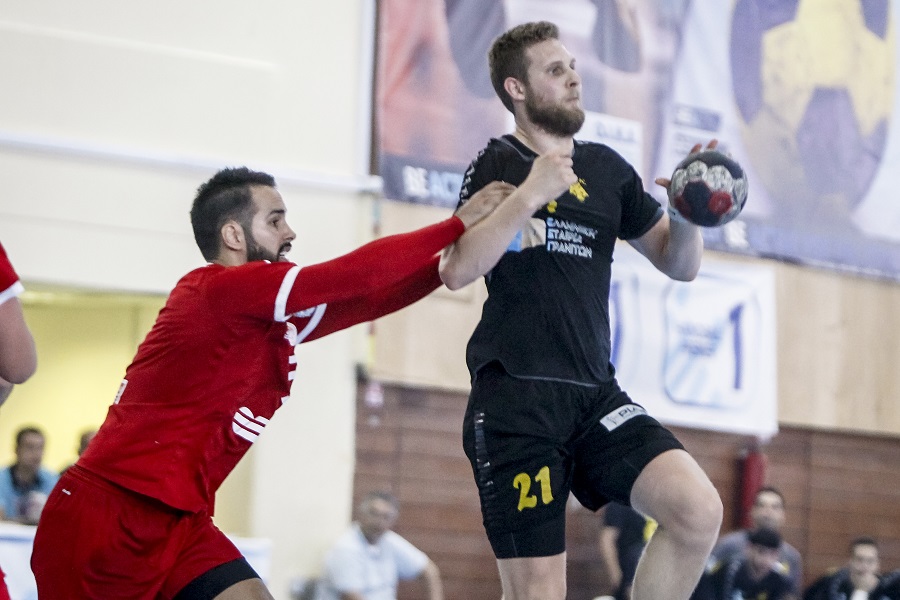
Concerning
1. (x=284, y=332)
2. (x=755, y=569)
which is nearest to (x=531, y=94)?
(x=284, y=332)

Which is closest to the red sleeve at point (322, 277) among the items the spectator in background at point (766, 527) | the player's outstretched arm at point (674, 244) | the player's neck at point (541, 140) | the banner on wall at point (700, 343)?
the player's neck at point (541, 140)

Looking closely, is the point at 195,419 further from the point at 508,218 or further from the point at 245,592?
the point at 508,218

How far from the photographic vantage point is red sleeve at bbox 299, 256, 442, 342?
4207 mm

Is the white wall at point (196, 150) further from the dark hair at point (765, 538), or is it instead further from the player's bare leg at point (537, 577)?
the player's bare leg at point (537, 577)

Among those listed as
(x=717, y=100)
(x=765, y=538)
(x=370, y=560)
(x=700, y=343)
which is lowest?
(x=370, y=560)

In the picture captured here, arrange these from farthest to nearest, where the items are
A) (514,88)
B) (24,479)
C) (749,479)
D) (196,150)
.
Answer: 1. (749,479)
2. (196,150)
3. (24,479)
4. (514,88)

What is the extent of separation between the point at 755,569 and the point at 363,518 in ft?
9.16

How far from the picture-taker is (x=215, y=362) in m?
4.08

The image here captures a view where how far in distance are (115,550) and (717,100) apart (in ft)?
28.5

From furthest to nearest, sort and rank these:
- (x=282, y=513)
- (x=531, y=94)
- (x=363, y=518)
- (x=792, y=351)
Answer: (x=792, y=351), (x=282, y=513), (x=363, y=518), (x=531, y=94)

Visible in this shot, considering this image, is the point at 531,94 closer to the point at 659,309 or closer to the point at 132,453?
the point at 132,453

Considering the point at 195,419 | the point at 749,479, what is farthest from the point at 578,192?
the point at 749,479

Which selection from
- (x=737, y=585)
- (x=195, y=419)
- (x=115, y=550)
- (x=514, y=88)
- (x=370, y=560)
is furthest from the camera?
(x=737, y=585)

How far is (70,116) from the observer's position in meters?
Result: 9.16
